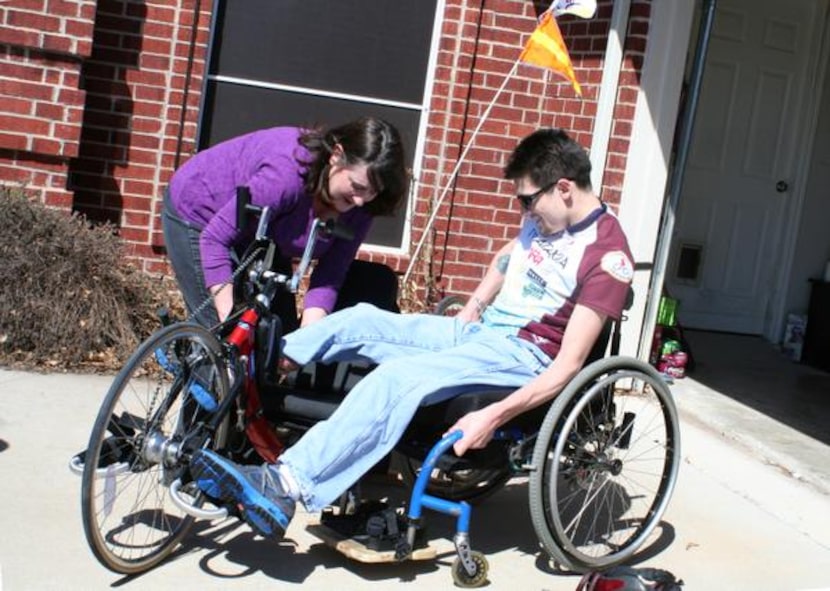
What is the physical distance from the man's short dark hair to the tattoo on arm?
1.93 ft

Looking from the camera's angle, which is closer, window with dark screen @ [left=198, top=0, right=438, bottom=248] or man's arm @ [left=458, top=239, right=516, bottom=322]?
man's arm @ [left=458, top=239, right=516, bottom=322]

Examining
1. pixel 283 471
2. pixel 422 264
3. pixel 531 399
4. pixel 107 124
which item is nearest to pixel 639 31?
pixel 422 264

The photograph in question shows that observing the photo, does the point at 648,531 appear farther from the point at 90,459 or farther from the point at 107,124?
the point at 107,124

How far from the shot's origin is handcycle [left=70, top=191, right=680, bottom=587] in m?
3.36

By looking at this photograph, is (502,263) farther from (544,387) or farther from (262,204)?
(262,204)

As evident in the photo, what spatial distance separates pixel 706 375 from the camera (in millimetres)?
7168

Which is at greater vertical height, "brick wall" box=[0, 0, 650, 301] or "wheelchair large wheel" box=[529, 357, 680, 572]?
"brick wall" box=[0, 0, 650, 301]

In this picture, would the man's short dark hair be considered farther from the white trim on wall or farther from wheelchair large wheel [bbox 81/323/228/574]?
the white trim on wall

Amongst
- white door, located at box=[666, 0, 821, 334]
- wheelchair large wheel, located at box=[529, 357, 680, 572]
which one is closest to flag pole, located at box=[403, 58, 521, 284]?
white door, located at box=[666, 0, 821, 334]

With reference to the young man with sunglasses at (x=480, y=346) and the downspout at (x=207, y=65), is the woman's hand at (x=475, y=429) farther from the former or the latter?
the downspout at (x=207, y=65)

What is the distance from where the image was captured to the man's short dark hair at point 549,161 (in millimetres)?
3787

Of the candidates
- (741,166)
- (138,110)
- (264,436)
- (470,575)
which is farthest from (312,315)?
(741,166)

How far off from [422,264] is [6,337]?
2.55 m

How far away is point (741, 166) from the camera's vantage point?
817 cm
